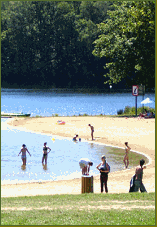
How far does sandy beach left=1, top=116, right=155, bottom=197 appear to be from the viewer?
59.3 ft

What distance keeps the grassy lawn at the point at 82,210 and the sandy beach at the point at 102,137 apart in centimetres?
350

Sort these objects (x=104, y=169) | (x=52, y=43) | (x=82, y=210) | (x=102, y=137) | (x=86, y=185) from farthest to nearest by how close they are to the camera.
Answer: (x=52, y=43) → (x=102, y=137) → (x=104, y=169) → (x=86, y=185) → (x=82, y=210)

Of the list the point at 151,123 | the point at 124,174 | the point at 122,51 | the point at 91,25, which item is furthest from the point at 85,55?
the point at 124,174

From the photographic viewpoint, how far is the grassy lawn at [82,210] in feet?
32.9

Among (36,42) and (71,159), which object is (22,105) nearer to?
(36,42)

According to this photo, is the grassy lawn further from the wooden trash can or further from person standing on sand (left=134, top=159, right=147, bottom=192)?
the wooden trash can

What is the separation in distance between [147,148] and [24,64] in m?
79.1

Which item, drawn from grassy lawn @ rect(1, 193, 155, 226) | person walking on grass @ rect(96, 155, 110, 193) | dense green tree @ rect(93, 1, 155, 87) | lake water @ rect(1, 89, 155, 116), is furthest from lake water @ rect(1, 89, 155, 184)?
lake water @ rect(1, 89, 155, 116)

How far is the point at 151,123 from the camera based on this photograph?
41.7 meters

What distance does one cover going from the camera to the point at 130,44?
155ft

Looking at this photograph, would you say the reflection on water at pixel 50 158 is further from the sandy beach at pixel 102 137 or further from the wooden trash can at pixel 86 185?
the wooden trash can at pixel 86 185

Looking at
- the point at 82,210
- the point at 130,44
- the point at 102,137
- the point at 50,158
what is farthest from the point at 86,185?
the point at 130,44

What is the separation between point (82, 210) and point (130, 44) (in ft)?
124

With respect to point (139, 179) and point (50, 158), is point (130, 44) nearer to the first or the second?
point (50, 158)
